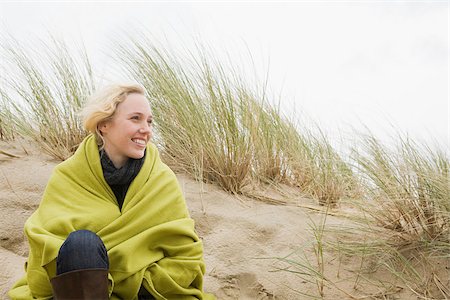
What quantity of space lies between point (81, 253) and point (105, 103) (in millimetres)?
726

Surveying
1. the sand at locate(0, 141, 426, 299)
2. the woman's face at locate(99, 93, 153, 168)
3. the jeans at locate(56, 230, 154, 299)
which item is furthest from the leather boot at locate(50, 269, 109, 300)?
the sand at locate(0, 141, 426, 299)

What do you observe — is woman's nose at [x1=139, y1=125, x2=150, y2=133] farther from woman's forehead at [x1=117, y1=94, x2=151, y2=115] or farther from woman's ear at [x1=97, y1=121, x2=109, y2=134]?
woman's ear at [x1=97, y1=121, x2=109, y2=134]

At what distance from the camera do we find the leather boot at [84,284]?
267 centimetres

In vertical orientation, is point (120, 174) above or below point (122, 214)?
above

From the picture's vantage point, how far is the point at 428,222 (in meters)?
3.69

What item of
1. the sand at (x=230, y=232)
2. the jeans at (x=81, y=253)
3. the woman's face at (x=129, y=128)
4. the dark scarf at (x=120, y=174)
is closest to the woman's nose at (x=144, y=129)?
the woman's face at (x=129, y=128)

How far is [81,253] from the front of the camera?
8.84 ft

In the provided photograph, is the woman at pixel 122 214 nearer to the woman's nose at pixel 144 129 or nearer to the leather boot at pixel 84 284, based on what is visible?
the woman's nose at pixel 144 129

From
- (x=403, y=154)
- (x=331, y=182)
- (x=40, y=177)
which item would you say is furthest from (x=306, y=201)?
(x=40, y=177)

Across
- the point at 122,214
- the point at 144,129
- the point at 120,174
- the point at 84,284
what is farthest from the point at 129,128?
the point at 84,284

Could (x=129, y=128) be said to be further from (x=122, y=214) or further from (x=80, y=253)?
(x=80, y=253)

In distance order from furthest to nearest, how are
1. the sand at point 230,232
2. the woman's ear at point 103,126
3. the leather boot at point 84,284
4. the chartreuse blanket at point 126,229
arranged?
the sand at point 230,232
the woman's ear at point 103,126
the chartreuse blanket at point 126,229
the leather boot at point 84,284

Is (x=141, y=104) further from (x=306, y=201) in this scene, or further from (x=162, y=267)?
(x=306, y=201)

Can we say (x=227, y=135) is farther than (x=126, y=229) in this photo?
Yes
